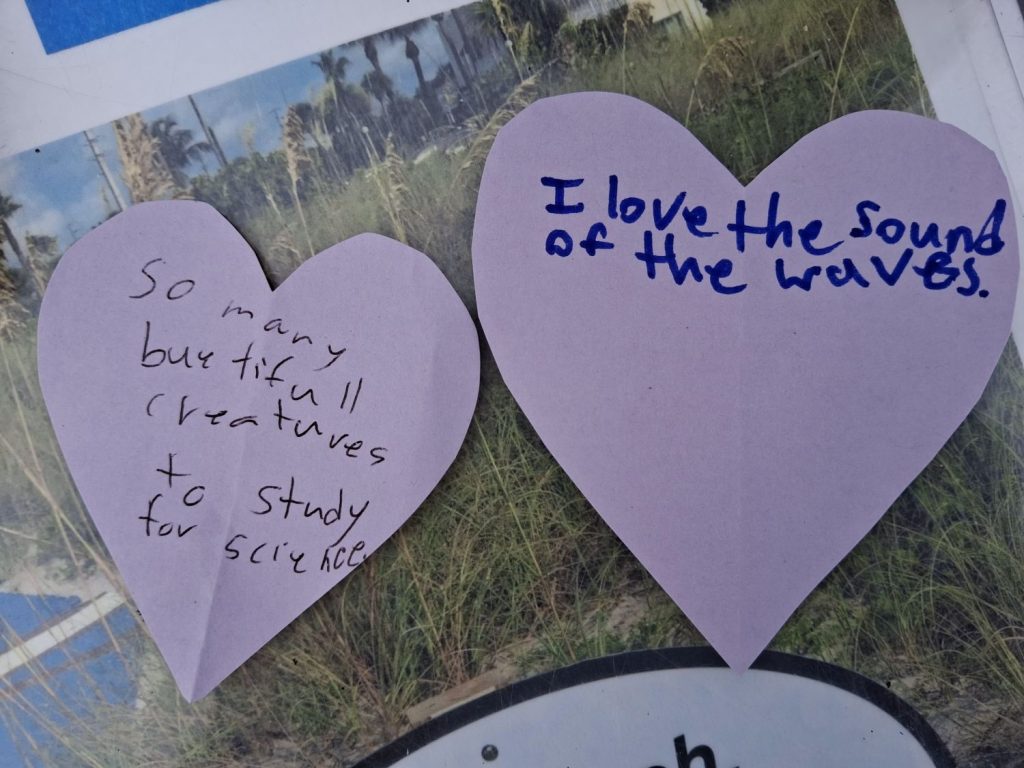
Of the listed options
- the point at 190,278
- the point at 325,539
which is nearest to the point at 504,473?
the point at 325,539

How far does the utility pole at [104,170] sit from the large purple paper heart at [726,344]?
0.21 m

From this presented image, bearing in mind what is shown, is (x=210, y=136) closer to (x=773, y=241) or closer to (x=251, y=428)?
(x=251, y=428)

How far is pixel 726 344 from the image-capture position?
0.50 m

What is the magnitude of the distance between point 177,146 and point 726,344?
0.33 meters

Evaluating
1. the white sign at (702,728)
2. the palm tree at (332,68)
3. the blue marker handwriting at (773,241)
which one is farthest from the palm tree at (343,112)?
the white sign at (702,728)

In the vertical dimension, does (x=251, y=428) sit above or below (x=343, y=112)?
below

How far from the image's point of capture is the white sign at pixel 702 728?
518mm

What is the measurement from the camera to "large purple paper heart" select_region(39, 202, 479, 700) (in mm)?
503

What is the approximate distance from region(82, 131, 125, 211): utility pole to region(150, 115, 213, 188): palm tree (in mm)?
32

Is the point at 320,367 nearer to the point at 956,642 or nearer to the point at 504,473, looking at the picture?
the point at 504,473

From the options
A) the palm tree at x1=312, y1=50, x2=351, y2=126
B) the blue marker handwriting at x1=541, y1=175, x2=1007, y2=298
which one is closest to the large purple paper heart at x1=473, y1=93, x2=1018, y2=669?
the blue marker handwriting at x1=541, y1=175, x2=1007, y2=298

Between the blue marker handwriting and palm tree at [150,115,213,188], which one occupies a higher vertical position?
Result: palm tree at [150,115,213,188]

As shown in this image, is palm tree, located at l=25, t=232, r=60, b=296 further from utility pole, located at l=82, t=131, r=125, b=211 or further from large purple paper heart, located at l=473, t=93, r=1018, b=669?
large purple paper heart, located at l=473, t=93, r=1018, b=669

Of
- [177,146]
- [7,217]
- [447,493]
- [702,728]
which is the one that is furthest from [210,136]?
[702,728]
